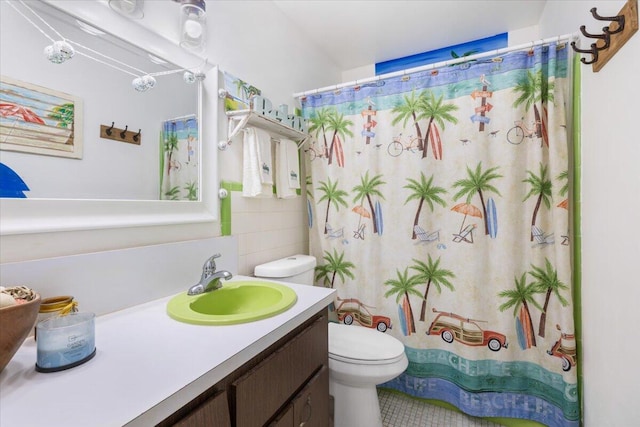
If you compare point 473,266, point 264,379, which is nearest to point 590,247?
point 473,266

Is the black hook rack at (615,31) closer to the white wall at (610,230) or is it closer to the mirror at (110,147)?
the white wall at (610,230)

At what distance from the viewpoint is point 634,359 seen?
864 millimetres

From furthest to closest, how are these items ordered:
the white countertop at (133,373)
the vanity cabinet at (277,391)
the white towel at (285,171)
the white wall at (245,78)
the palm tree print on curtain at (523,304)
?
the white towel at (285,171) < the palm tree print on curtain at (523,304) < the white wall at (245,78) < the vanity cabinet at (277,391) < the white countertop at (133,373)

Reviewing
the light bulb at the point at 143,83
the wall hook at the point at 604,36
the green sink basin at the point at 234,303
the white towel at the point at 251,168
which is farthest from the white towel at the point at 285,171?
the wall hook at the point at 604,36

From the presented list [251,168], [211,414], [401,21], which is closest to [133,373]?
[211,414]

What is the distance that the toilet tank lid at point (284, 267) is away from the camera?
1.47m

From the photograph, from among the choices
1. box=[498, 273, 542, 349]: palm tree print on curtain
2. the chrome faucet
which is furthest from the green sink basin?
box=[498, 273, 542, 349]: palm tree print on curtain

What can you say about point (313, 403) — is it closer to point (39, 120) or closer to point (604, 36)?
point (39, 120)

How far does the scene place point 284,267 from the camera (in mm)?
1512

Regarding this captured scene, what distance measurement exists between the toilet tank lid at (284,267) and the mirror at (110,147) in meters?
0.39

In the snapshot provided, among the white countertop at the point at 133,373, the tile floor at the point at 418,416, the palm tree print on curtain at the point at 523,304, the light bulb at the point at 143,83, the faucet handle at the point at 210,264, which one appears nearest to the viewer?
the white countertop at the point at 133,373

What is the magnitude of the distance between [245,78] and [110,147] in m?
0.81

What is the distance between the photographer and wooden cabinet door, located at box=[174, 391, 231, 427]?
0.56 m

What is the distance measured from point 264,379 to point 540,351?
4.70 ft
